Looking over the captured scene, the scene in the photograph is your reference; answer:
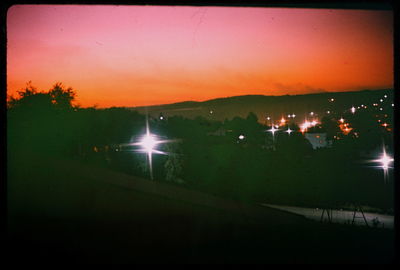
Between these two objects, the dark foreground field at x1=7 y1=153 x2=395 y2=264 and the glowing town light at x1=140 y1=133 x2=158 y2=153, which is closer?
the dark foreground field at x1=7 y1=153 x2=395 y2=264

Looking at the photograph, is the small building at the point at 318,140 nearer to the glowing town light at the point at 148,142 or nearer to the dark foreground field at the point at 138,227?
the glowing town light at the point at 148,142

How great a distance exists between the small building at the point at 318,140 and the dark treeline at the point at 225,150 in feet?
0.84

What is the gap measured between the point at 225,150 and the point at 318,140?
19.6 feet

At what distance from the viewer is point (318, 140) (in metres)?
15.1

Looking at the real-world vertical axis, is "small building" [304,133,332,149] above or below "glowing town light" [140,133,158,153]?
below

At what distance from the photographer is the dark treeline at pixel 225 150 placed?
734 centimetres

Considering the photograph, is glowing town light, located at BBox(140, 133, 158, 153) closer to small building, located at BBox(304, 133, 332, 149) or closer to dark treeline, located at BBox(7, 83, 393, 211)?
dark treeline, located at BBox(7, 83, 393, 211)

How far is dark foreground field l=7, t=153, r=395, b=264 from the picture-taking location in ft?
9.81

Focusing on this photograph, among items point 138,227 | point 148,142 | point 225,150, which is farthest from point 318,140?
point 138,227

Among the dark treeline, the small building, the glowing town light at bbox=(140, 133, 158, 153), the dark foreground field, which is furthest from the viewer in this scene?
the small building

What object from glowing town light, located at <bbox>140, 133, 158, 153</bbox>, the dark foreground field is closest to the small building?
glowing town light, located at <bbox>140, 133, 158, 153</bbox>

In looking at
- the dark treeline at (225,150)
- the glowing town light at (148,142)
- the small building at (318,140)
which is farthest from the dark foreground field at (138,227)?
the small building at (318,140)

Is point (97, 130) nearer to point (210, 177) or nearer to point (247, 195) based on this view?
point (210, 177)

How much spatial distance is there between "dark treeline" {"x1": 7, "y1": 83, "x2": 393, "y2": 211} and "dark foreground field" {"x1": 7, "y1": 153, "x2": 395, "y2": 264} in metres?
0.82
